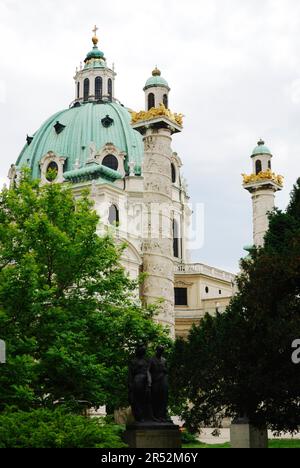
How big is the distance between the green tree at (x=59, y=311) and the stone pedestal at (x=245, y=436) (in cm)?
461

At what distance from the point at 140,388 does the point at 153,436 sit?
4.10 ft

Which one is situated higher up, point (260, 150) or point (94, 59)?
point (94, 59)

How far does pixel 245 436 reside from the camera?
29.4 meters

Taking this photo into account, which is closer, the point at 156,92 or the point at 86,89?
the point at 156,92

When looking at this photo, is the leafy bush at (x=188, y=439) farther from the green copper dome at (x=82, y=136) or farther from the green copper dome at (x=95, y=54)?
the green copper dome at (x=95, y=54)

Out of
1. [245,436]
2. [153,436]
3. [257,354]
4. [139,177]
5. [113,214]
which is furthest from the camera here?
[139,177]

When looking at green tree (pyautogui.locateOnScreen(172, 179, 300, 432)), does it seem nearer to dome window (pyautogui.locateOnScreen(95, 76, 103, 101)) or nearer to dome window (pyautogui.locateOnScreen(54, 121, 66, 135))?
dome window (pyautogui.locateOnScreen(54, 121, 66, 135))

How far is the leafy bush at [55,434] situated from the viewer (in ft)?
53.8

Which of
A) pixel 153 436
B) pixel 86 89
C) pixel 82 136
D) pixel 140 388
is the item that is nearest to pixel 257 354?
pixel 140 388

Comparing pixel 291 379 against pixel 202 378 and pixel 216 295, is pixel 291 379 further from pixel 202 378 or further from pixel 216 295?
pixel 216 295

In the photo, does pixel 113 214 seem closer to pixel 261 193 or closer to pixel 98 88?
pixel 261 193
